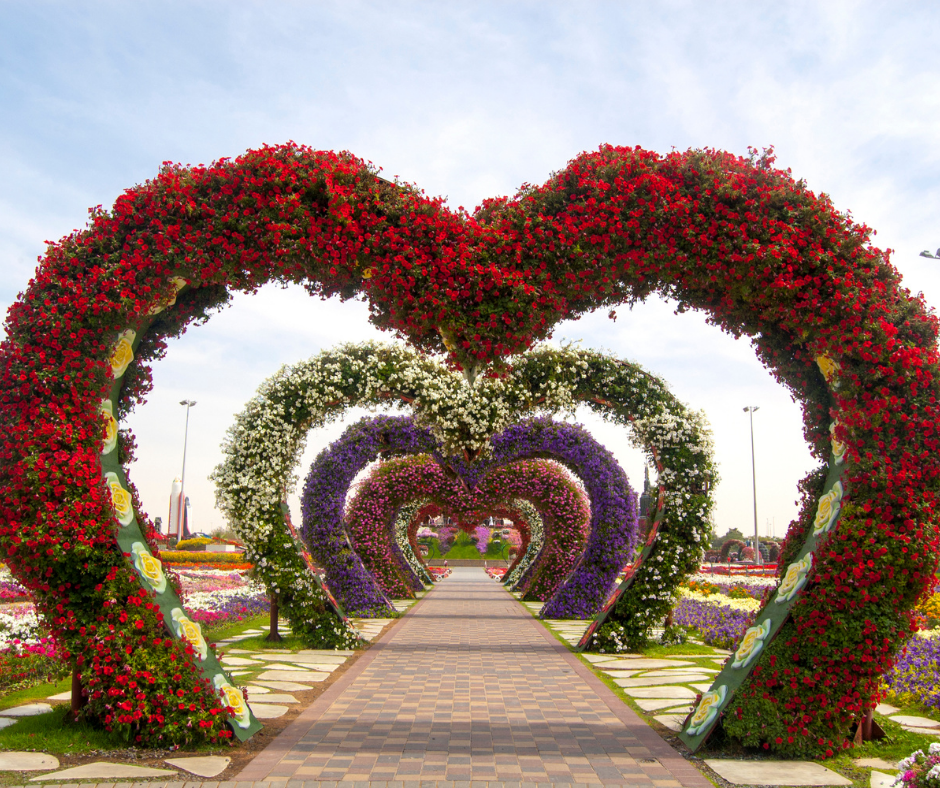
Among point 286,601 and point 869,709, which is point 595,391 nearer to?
point 286,601

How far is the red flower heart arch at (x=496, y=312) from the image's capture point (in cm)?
451

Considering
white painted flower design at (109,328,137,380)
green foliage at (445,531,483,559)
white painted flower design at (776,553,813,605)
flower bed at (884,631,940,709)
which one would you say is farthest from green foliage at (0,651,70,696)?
green foliage at (445,531,483,559)

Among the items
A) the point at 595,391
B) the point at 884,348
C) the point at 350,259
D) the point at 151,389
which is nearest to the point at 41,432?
the point at 151,389

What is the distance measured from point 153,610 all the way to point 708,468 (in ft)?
21.7

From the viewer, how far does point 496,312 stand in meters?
4.80

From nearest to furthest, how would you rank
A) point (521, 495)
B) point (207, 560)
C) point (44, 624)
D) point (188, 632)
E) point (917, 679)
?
point (44, 624) → point (188, 632) → point (917, 679) → point (521, 495) → point (207, 560)

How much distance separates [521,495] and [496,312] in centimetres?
1189

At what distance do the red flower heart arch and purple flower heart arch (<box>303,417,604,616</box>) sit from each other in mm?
6516

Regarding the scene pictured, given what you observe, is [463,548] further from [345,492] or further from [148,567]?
[148,567]

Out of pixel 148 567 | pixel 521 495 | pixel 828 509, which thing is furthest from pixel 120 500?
pixel 521 495

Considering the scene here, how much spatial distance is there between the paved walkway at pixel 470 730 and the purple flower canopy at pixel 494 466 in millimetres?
2671

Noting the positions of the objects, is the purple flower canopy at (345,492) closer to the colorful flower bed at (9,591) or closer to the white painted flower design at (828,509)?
the colorful flower bed at (9,591)

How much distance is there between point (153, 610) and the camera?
4605 mm

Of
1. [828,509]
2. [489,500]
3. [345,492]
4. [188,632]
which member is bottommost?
[188,632]
